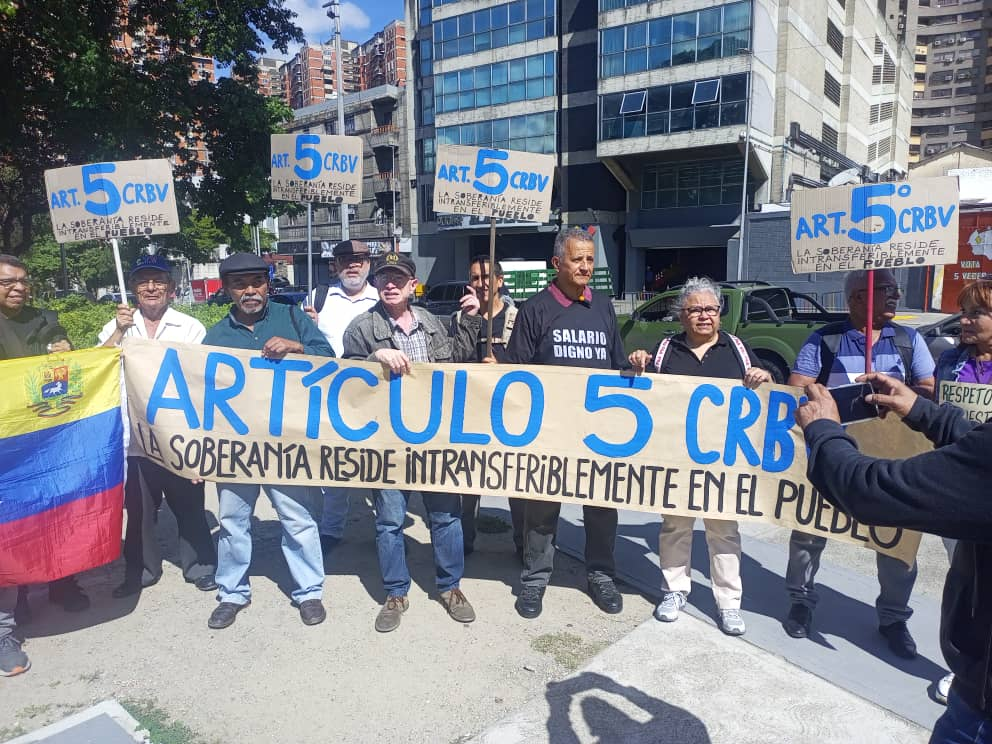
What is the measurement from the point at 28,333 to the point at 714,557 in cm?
395

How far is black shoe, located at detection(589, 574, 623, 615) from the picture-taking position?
4.00 m

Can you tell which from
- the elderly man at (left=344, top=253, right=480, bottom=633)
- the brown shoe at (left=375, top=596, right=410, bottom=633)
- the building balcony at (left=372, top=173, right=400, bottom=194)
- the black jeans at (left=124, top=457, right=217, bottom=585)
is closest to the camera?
the brown shoe at (left=375, top=596, right=410, bottom=633)

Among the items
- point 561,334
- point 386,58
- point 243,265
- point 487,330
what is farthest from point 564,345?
point 386,58

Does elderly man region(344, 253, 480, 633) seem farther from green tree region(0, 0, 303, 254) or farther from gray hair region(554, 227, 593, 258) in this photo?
green tree region(0, 0, 303, 254)

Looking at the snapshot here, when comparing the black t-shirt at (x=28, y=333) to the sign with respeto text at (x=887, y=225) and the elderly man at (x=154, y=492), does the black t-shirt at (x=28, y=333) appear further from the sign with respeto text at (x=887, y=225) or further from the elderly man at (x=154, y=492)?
the sign with respeto text at (x=887, y=225)

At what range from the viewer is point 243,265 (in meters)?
3.84

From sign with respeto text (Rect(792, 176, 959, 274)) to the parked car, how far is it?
17.7 feet

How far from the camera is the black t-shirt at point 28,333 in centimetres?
388

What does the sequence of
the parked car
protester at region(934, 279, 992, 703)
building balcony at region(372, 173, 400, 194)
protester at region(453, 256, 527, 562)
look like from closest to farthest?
1. protester at region(934, 279, 992, 703)
2. protester at region(453, 256, 527, 562)
3. the parked car
4. building balcony at region(372, 173, 400, 194)

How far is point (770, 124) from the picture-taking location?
103 ft

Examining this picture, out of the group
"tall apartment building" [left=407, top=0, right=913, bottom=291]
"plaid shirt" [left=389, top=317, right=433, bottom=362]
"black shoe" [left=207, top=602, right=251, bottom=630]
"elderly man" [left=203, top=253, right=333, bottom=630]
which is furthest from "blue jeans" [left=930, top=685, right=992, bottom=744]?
"tall apartment building" [left=407, top=0, right=913, bottom=291]

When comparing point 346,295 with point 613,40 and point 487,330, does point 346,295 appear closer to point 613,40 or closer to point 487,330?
point 487,330

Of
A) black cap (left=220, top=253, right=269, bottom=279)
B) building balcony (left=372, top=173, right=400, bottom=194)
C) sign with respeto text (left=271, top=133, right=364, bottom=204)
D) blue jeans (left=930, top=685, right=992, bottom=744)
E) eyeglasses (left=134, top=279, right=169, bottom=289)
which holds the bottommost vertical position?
blue jeans (left=930, top=685, right=992, bottom=744)

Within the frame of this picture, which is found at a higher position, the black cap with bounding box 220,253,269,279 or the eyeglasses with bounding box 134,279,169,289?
the black cap with bounding box 220,253,269,279
